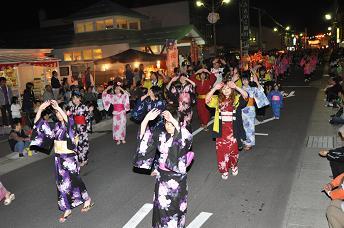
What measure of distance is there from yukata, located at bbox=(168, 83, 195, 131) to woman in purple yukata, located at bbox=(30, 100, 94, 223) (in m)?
3.41

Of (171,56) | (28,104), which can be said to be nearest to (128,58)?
(171,56)

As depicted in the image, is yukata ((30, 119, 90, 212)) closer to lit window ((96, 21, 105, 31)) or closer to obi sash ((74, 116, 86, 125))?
obi sash ((74, 116, 86, 125))

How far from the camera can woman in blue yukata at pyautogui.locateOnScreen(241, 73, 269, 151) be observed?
8.63m

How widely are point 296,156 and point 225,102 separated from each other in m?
2.35

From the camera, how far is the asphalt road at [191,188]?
Answer: 5543mm

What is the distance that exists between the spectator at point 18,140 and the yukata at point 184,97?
4.09m

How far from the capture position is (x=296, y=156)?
8.00 m

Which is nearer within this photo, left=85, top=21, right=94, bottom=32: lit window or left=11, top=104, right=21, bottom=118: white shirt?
left=11, top=104, right=21, bottom=118: white shirt

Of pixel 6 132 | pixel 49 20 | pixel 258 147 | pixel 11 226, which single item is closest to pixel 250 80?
pixel 258 147

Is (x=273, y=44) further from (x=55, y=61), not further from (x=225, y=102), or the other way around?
(x=225, y=102)

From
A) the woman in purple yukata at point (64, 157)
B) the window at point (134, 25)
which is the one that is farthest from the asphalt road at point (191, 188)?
the window at point (134, 25)

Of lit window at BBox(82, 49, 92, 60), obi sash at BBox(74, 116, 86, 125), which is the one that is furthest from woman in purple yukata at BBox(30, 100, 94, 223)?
lit window at BBox(82, 49, 92, 60)

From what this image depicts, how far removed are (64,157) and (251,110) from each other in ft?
15.7

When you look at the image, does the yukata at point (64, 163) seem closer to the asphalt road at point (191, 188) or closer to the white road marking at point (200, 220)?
the asphalt road at point (191, 188)
